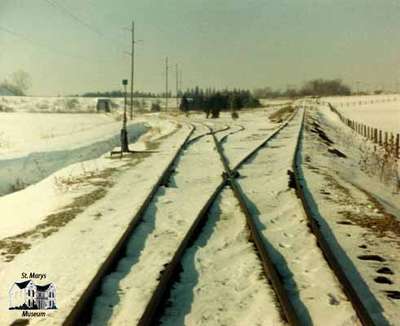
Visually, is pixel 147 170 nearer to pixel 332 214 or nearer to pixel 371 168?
pixel 332 214

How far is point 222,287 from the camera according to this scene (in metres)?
6.07

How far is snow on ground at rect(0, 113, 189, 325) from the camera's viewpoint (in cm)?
657

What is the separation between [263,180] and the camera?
44.5 feet

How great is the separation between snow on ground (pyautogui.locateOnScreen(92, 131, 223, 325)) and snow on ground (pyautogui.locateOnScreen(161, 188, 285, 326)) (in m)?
0.33

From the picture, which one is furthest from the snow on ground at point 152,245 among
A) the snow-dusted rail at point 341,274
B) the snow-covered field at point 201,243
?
the snow-dusted rail at point 341,274

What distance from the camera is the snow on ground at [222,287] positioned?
5.25 meters

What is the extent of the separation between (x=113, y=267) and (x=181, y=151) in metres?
14.4

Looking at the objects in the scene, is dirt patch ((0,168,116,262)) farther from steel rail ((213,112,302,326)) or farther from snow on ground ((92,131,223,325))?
steel rail ((213,112,302,326))

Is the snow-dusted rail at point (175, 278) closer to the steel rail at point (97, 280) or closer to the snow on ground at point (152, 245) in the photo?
the snow on ground at point (152, 245)

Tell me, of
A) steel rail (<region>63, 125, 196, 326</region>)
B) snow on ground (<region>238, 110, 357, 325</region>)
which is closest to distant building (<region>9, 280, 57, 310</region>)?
steel rail (<region>63, 125, 196, 326</region>)

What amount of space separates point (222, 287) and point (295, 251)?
5.28 ft

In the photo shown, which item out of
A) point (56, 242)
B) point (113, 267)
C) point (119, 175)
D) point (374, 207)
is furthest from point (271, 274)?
point (119, 175)

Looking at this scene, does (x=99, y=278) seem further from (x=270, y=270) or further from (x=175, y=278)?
(x=270, y=270)

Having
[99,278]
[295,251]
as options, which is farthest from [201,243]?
[99,278]
